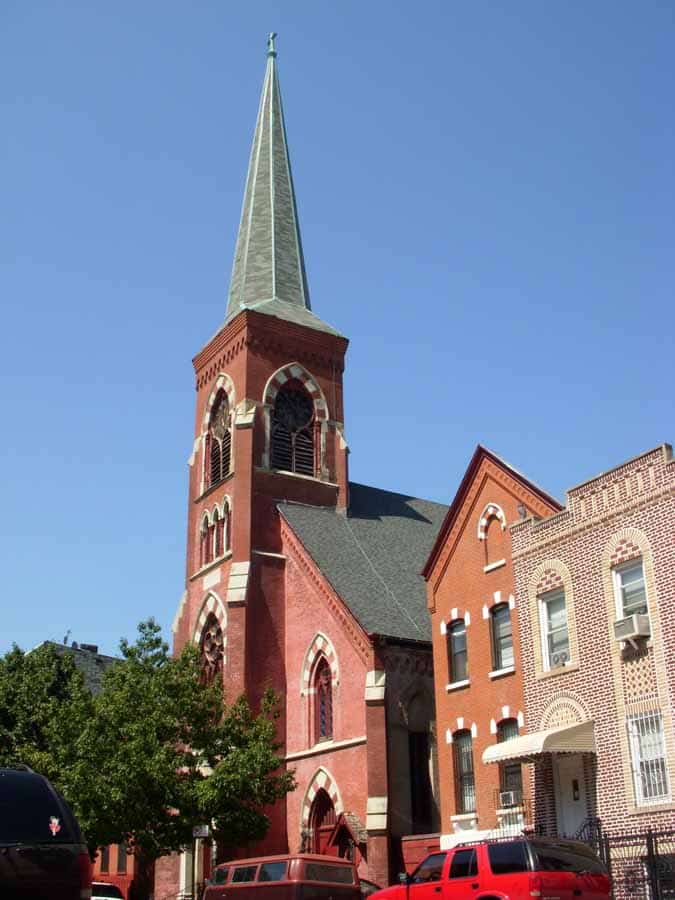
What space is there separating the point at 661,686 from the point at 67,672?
26858mm

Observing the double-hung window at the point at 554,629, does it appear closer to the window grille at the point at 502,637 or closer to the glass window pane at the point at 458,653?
the window grille at the point at 502,637

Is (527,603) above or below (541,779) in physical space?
above

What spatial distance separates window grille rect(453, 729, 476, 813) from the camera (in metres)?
28.2

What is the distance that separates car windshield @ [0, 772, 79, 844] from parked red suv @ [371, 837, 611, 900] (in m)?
8.78

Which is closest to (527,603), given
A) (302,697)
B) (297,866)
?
(297,866)

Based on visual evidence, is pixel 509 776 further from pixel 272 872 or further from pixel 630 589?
pixel 272 872

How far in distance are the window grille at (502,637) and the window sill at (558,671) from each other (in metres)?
2.23

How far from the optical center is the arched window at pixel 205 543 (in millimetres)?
43281

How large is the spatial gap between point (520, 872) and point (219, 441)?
31198 millimetres

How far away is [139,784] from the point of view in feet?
91.7

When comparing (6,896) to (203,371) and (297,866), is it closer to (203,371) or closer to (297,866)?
(297,866)

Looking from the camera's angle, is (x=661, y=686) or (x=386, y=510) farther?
(x=386, y=510)

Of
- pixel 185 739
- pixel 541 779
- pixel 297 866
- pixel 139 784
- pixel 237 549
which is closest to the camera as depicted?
pixel 297 866

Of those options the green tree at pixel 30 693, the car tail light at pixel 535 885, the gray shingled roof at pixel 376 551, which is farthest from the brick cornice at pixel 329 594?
the car tail light at pixel 535 885
